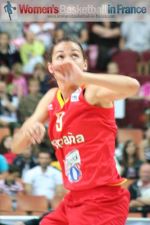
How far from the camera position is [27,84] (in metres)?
12.4

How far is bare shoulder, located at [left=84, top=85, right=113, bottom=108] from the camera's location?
4531mm

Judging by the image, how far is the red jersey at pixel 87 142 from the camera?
15.5 ft

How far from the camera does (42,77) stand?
40.3ft

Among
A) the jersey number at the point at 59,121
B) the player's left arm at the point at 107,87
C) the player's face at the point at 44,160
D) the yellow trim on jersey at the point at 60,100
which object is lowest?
the player's face at the point at 44,160

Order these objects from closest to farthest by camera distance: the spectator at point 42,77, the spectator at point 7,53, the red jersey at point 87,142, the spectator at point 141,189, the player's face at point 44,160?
the red jersey at point 87,142 < the spectator at point 141,189 < the player's face at point 44,160 < the spectator at point 42,77 < the spectator at point 7,53

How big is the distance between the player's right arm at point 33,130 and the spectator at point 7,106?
6376 millimetres

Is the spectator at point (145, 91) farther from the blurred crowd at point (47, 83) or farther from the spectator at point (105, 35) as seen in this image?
the spectator at point (105, 35)

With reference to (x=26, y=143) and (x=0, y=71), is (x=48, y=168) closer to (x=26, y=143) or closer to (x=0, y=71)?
(x=0, y=71)

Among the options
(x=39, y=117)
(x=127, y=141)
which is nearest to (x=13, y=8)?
(x=39, y=117)

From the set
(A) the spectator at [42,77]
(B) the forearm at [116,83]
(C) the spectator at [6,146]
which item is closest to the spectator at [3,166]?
(C) the spectator at [6,146]

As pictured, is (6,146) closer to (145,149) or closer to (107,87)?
(145,149)

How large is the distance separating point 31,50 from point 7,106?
1.97 m

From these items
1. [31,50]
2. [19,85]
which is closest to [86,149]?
[19,85]

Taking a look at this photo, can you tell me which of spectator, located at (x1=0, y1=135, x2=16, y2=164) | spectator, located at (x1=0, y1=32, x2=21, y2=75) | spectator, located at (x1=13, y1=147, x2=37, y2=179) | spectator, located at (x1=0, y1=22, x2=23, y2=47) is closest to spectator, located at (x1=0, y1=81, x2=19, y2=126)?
spectator, located at (x1=0, y1=135, x2=16, y2=164)
